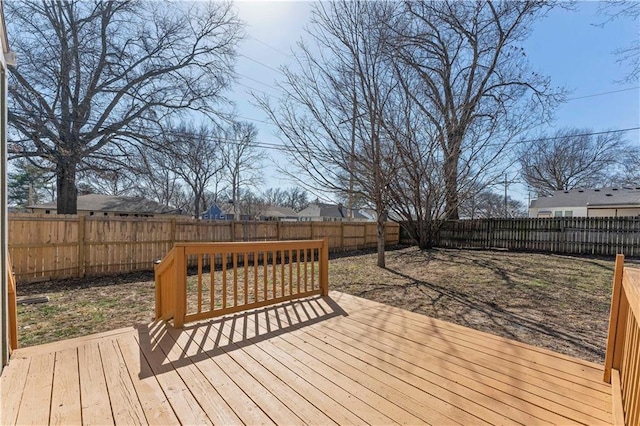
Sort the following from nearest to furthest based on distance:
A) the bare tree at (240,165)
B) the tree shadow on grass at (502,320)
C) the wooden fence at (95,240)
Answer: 1. the tree shadow on grass at (502,320)
2. the wooden fence at (95,240)
3. the bare tree at (240,165)

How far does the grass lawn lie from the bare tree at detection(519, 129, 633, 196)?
60.8 ft

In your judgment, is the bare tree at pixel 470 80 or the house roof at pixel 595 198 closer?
the bare tree at pixel 470 80

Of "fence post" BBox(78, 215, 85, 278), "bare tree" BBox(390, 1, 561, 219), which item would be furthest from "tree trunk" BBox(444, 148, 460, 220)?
"fence post" BBox(78, 215, 85, 278)

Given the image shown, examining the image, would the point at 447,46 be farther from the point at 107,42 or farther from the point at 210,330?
the point at 107,42

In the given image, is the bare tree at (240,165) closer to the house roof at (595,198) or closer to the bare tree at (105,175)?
the bare tree at (105,175)

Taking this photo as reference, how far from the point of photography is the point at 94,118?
11.3 meters

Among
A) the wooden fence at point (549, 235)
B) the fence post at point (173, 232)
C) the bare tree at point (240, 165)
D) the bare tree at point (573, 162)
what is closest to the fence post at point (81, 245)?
the fence post at point (173, 232)

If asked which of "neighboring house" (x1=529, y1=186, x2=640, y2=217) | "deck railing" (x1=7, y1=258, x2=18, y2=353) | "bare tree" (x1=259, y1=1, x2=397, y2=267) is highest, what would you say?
"bare tree" (x1=259, y1=1, x2=397, y2=267)

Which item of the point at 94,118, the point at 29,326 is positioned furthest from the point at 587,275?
the point at 94,118

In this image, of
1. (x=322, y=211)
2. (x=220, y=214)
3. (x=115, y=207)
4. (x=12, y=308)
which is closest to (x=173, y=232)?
(x=12, y=308)

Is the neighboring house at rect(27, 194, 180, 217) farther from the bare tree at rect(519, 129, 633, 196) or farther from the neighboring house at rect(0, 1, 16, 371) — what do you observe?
the bare tree at rect(519, 129, 633, 196)

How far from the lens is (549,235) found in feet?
33.9

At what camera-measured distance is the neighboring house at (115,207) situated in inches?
677

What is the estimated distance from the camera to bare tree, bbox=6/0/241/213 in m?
9.65
